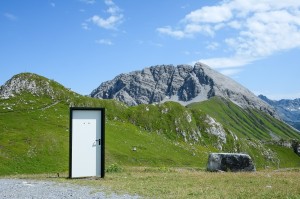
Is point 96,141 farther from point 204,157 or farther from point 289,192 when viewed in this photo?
point 204,157

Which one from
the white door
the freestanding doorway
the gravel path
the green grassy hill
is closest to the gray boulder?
the freestanding doorway

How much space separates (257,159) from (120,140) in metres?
117

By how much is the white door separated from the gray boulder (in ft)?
41.6

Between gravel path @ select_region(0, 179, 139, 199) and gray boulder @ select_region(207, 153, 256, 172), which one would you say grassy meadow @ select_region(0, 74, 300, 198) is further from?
gray boulder @ select_region(207, 153, 256, 172)

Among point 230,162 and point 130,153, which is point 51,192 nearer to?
point 230,162

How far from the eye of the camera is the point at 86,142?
95.8 ft

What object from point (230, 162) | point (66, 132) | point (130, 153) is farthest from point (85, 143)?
point (130, 153)

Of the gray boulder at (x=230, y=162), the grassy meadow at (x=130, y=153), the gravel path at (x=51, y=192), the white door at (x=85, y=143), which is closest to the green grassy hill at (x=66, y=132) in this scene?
the grassy meadow at (x=130, y=153)

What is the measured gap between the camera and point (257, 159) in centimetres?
18688

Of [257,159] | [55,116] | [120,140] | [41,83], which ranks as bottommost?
[257,159]

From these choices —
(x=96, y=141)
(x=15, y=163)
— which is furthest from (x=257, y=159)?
(x=96, y=141)

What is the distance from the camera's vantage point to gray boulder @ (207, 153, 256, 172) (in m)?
36.3

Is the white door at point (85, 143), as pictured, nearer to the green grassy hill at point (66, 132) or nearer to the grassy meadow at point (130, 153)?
the grassy meadow at point (130, 153)

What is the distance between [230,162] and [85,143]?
1490cm
